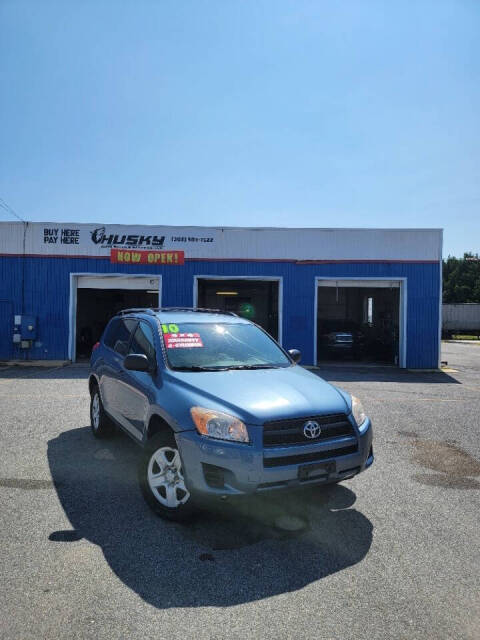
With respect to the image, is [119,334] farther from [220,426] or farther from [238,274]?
[238,274]

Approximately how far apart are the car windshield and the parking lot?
1.32m

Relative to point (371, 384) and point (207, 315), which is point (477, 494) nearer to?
point (207, 315)

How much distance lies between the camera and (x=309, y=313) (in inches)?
656

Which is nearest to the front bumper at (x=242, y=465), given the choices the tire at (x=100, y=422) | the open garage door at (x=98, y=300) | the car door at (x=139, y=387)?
the car door at (x=139, y=387)

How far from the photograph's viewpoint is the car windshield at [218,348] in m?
4.36

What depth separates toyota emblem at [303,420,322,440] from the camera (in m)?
3.42

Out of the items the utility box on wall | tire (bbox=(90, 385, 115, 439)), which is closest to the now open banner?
the utility box on wall

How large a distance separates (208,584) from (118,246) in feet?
49.9

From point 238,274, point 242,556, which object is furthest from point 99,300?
point 242,556

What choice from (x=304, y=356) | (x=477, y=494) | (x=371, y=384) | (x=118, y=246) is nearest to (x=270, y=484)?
(x=477, y=494)

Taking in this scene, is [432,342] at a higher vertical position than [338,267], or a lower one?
lower

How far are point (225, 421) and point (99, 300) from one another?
22264mm

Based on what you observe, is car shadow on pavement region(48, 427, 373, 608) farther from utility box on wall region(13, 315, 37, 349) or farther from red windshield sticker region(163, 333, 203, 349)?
utility box on wall region(13, 315, 37, 349)

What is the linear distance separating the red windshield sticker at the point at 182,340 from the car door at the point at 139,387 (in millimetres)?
169
